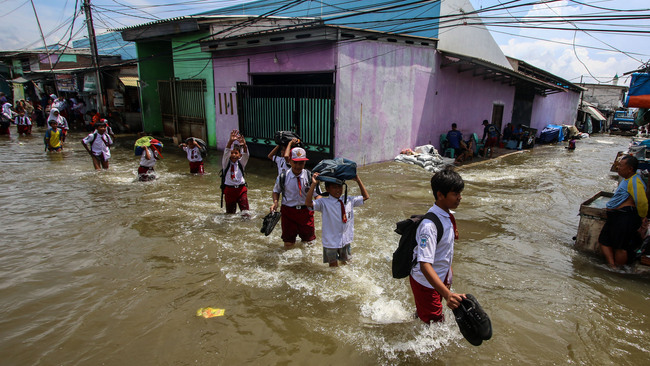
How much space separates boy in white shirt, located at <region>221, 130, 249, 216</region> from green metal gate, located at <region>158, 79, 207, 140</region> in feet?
30.7

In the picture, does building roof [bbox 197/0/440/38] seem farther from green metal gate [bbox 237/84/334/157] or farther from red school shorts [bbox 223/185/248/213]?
red school shorts [bbox 223/185/248/213]

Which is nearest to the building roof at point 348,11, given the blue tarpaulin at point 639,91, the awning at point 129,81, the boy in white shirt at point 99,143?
the awning at point 129,81

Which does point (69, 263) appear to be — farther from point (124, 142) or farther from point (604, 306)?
point (124, 142)

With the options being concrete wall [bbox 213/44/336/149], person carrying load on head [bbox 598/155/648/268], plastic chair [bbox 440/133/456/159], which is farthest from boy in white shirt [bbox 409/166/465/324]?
plastic chair [bbox 440/133/456/159]

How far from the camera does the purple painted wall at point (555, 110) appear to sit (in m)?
23.5

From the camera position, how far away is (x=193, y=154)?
9.20 m

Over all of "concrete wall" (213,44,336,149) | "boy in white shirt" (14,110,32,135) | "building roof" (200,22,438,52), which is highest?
"building roof" (200,22,438,52)

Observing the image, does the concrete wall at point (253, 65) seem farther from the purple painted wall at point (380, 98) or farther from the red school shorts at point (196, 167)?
the red school shorts at point (196, 167)

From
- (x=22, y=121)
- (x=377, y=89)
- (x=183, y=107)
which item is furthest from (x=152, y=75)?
(x=377, y=89)

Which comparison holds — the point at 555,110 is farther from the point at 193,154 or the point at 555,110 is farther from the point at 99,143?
the point at 99,143

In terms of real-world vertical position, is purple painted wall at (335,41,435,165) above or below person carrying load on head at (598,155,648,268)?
above

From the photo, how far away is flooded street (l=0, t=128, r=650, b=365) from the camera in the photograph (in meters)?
3.20

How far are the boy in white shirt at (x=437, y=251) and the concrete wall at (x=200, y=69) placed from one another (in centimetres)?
1304

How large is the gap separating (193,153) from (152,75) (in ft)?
36.1
